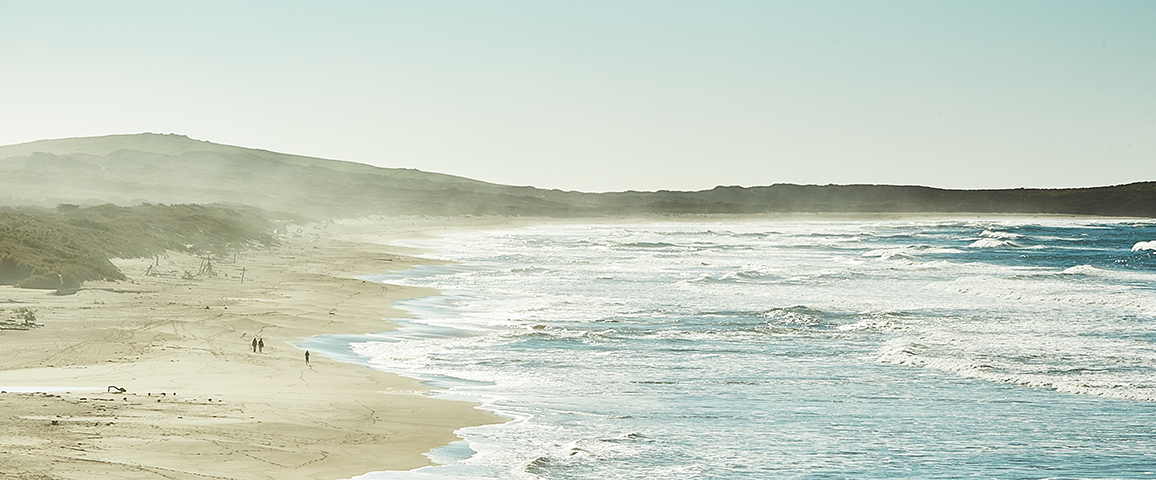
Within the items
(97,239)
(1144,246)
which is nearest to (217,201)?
(97,239)

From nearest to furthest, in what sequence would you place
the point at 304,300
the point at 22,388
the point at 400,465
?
Result: the point at 400,465
the point at 22,388
the point at 304,300

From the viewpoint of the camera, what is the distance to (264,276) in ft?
106

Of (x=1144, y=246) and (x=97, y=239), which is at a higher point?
(x=97, y=239)

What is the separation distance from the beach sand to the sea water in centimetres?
94

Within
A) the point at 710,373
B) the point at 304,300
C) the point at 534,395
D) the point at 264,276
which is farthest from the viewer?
the point at 264,276

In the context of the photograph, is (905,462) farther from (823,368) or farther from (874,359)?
(874,359)

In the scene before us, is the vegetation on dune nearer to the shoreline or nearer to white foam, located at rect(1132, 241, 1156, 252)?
the shoreline

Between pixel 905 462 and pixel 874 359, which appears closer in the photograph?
pixel 905 462

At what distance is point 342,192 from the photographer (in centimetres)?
14425

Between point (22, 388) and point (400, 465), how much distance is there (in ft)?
17.4

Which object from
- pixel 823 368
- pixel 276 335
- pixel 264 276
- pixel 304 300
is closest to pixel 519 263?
pixel 264 276

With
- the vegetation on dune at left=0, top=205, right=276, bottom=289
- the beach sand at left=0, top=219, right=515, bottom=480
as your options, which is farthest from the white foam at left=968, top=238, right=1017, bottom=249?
the beach sand at left=0, top=219, right=515, bottom=480

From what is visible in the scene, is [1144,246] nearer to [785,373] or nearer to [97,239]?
[785,373]

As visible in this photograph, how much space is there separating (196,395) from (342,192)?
135167 millimetres
